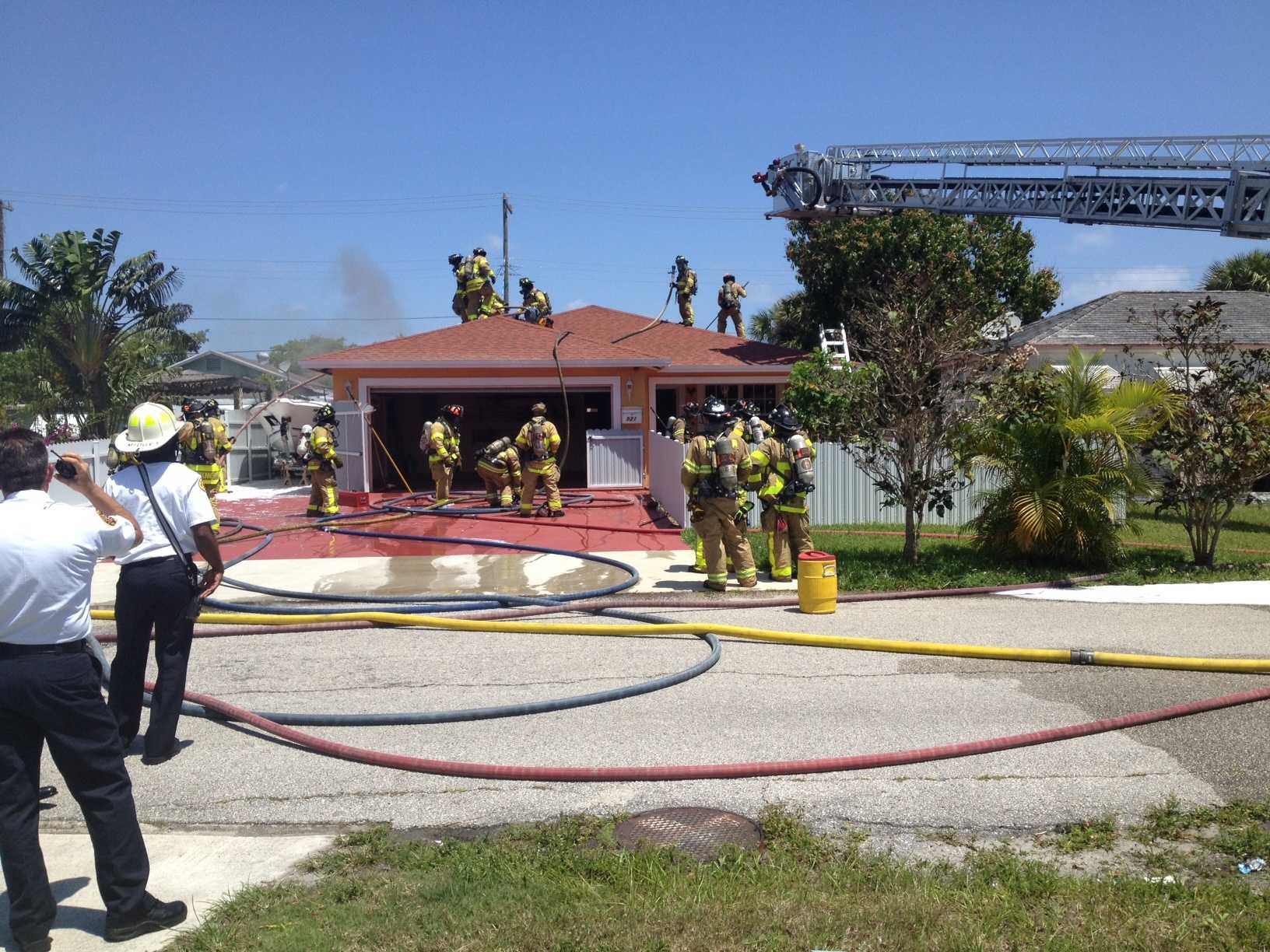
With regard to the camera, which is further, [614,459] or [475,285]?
[475,285]

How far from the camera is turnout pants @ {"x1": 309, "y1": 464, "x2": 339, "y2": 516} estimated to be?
52.1ft

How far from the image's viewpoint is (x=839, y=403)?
1295 cm

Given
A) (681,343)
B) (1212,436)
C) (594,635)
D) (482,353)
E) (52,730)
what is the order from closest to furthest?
(52,730) → (594,635) → (1212,436) → (482,353) → (681,343)

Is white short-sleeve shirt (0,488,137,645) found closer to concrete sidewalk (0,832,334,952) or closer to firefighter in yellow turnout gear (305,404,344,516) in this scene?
concrete sidewalk (0,832,334,952)

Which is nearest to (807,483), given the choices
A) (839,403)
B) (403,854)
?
(839,403)

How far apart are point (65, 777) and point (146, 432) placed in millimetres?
2134

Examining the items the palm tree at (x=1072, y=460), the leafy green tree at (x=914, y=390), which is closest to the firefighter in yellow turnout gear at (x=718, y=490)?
the leafy green tree at (x=914, y=390)

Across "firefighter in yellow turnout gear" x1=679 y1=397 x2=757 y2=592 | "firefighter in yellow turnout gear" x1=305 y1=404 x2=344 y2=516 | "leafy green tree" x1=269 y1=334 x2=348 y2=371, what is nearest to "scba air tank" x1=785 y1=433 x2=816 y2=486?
"firefighter in yellow turnout gear" x1=679 y1=397 x2=757 y2=592

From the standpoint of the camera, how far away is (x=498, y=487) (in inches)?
687

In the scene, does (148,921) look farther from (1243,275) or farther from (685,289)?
(1243,275)

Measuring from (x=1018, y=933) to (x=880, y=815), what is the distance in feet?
4.01

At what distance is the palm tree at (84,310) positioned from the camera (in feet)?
80.8

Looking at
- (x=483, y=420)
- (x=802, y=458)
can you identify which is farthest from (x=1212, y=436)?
(x=483, y=420)

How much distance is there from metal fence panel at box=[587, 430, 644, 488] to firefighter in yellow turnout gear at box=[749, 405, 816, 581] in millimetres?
7945
